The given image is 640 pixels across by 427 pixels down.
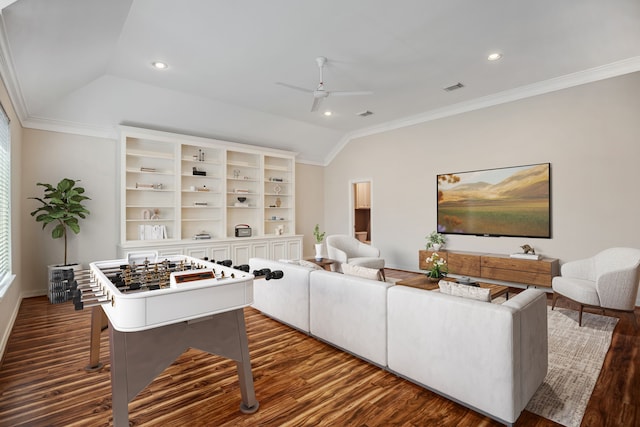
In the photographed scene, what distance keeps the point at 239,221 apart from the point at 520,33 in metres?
5.54

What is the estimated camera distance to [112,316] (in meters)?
1.75

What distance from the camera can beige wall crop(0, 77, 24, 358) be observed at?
123 inches

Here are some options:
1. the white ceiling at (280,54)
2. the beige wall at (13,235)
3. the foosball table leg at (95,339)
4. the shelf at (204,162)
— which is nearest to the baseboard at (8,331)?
the beige wall at (13,235)

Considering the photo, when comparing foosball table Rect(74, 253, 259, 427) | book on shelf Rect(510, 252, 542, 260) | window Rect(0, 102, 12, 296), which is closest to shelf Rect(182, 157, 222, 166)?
window Rect(0, 102, 12, 296)

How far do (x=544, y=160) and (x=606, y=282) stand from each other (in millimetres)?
2236

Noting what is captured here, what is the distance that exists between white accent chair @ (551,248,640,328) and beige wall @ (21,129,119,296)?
6.40m

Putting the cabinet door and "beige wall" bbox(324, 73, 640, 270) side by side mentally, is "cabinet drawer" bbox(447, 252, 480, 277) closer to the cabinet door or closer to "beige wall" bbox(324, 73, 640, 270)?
"beige wall" bbox(324, 73, 640, 270)

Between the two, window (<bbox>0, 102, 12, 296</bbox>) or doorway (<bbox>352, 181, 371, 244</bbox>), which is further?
doorway (<bbox>352, 181, 371, 244</bbox>)

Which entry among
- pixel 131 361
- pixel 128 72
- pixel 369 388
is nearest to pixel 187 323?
pixel 131 361

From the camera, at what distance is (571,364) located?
2.67m

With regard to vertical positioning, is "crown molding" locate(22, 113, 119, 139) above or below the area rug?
above

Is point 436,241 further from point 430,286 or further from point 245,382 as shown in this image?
point 245,382

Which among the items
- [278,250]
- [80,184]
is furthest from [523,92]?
[80,184]

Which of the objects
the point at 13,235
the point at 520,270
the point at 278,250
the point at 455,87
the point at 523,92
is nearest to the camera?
the point at 13,235
